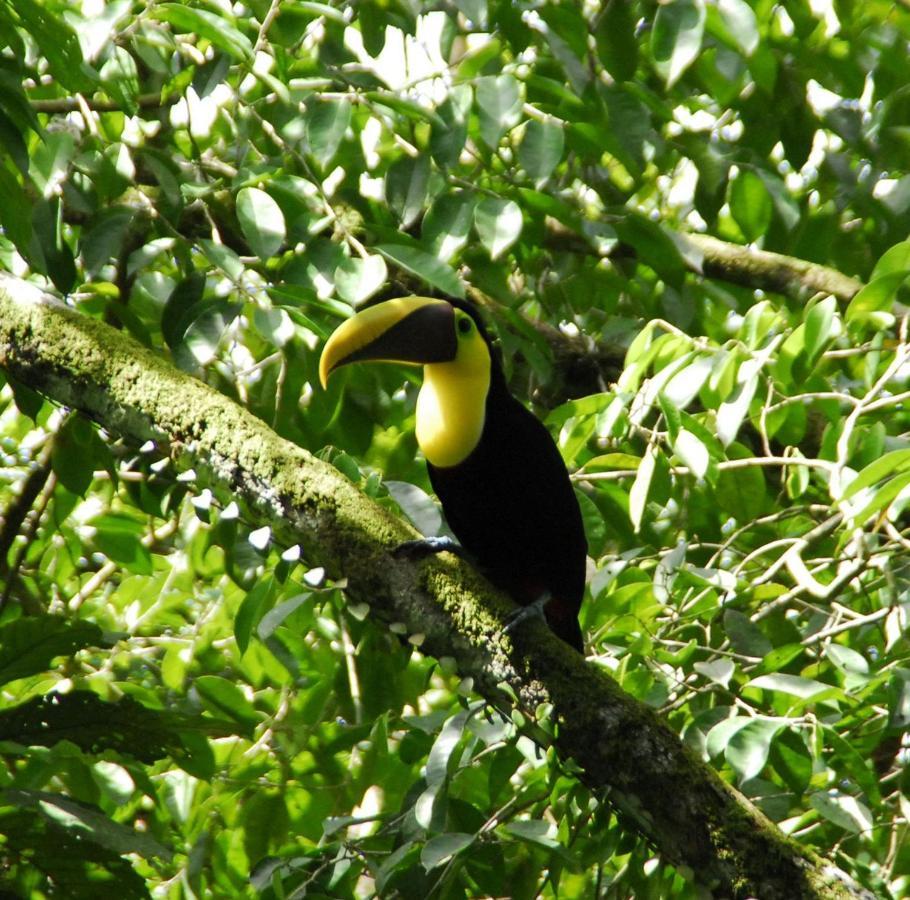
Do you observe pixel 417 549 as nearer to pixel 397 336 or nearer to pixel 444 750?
pixel 444 750

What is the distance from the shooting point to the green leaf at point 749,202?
3075 millimetres

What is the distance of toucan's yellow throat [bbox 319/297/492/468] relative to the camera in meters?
3.05

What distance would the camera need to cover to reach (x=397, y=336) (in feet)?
10.1

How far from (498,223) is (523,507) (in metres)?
0.87

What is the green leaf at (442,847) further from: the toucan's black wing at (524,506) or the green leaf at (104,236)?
the green leaf at (104,236)

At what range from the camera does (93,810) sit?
2.16m

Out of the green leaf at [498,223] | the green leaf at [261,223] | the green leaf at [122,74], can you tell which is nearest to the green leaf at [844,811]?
the green leaf at [498,223]

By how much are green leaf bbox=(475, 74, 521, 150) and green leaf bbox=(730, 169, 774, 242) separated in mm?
809

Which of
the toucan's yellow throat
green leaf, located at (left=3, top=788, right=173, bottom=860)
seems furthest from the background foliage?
the toucan's yellow throat

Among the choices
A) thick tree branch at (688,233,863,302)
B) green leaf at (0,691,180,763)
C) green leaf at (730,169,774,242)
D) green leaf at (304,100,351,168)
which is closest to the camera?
green leaf at (0,691,180,763)

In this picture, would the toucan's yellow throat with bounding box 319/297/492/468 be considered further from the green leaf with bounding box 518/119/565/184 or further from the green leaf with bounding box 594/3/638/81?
the green leaf with bounding box 594/3/638/81

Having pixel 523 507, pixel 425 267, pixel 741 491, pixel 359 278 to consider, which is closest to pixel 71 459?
pixel 359 278

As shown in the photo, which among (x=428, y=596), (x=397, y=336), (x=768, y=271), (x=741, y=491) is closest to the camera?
(x=428, y=596)

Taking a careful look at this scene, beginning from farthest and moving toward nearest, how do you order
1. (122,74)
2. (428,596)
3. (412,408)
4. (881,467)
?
1. (412,408)
2. (122,74)
3. (428,596)
4. (881,467)
